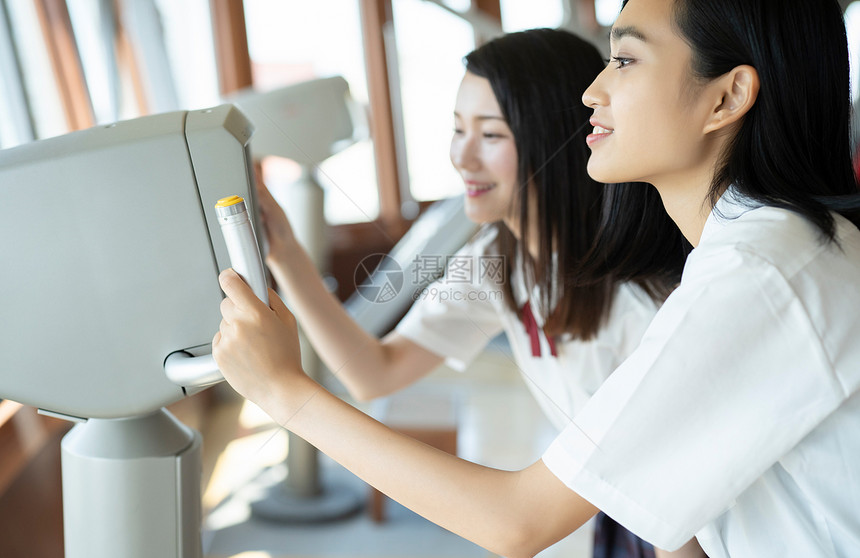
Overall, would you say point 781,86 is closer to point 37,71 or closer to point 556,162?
point 556,162

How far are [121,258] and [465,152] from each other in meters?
0.49

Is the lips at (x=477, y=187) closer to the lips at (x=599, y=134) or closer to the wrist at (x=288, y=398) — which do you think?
the lips at (x=599, y=134)

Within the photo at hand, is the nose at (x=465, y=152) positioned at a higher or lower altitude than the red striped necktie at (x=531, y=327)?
higher

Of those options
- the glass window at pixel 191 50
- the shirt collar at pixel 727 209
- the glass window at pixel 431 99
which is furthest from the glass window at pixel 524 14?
the glass window at pixel 191 50

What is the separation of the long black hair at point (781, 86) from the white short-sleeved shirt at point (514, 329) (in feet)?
1.20

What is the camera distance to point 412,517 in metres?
2.07

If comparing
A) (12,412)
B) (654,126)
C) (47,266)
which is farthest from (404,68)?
(12,412)

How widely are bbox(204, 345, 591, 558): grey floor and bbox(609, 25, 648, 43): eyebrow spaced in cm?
94

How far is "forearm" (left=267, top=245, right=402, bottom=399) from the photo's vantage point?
3.54ft

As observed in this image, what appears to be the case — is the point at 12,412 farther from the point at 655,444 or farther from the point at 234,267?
the point at 655,444

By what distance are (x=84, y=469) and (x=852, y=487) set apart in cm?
70

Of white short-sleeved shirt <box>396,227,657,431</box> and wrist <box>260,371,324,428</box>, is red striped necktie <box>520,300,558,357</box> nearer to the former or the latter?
white short-sleeved shirt <box>396,227,657,431</box>

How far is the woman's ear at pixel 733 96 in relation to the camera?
721 mm

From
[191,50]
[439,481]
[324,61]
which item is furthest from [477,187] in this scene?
[191,50]
